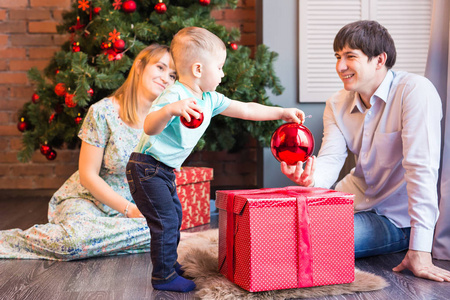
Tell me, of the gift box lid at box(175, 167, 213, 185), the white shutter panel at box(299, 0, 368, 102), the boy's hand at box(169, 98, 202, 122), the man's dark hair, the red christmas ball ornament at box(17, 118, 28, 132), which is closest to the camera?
the boy's hand at box(169, 98, 202, 122)

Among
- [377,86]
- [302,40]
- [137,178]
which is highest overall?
[302,40]

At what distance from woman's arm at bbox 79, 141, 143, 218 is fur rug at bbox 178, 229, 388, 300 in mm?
375

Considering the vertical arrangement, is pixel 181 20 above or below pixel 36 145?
above

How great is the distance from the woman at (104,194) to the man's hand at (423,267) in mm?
1005

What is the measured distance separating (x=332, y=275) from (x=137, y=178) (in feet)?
2.18

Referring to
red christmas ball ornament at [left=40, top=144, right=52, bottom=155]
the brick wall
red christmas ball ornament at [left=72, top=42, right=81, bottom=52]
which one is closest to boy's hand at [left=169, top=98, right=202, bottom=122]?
red christmas ball ornament at [left=72, top=42, right=81, bottom=52]

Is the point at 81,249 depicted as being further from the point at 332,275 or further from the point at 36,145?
the point at 36,145

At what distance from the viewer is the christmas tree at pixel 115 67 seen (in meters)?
2.46

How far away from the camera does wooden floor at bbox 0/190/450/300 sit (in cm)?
146

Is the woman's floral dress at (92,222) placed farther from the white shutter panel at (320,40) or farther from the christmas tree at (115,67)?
the white shutter panel at (320,40)

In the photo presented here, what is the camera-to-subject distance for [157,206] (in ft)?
4.93

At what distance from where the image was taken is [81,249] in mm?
1884

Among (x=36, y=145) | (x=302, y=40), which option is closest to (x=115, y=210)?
(x=36, y=145)

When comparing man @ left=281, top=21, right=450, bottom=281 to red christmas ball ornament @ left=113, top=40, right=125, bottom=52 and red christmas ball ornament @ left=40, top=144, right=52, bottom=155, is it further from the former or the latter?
red christmas ball ornament @ left=40, top=144, right=52, bottom=155
